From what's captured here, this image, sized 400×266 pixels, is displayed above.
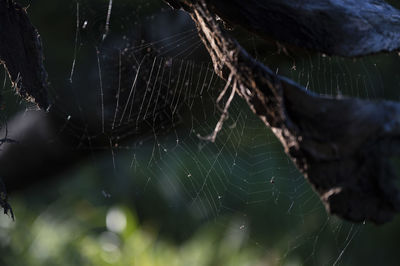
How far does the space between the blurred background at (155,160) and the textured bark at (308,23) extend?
83 centimetres

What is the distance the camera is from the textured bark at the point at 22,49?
56 centimetres

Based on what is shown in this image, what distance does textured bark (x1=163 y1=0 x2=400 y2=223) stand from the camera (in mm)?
369

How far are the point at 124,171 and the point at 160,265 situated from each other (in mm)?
643

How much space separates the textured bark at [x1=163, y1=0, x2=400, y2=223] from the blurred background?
926mm

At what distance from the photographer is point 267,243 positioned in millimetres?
1890

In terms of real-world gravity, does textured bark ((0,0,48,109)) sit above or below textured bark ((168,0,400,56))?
below

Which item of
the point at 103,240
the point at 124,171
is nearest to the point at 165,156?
the point at 124,171

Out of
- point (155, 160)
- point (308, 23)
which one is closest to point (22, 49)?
point (308, 23)

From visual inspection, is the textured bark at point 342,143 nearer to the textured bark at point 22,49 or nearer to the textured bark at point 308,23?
the textured bark at point 308,23

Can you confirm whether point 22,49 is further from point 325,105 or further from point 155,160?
point 155,160

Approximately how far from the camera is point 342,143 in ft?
1.23

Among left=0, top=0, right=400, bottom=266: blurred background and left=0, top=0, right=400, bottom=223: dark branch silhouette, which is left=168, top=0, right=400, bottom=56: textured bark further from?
left=0, top=0, right=400, bottom=266: blurred background

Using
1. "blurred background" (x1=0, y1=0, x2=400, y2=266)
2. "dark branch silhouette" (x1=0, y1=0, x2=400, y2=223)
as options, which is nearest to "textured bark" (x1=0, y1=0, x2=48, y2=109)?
"dark branch silhouette" (x1=0, y1=0, x2=400, y2=223)

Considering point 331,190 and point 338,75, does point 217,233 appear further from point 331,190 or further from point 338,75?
point 331,190
